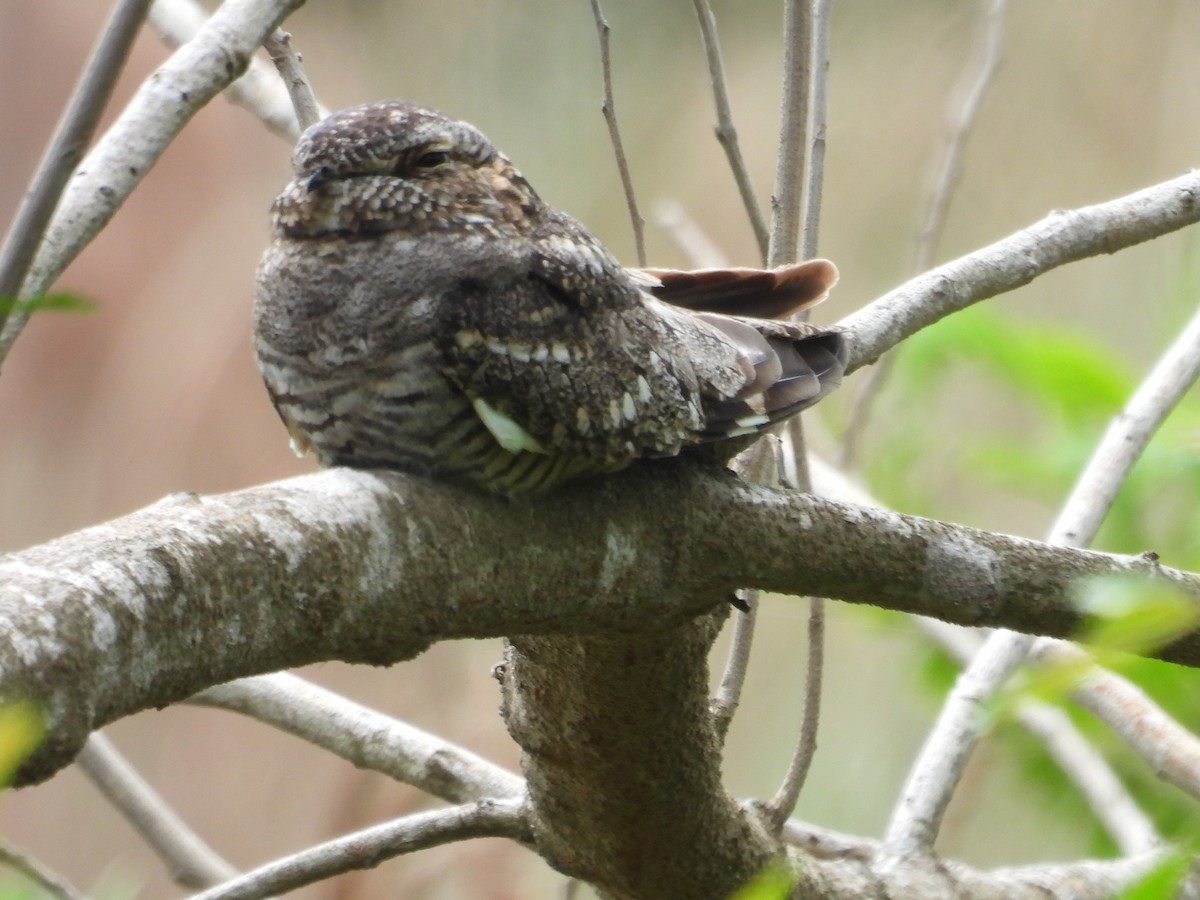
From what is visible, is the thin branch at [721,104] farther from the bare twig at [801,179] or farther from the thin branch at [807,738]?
the thin branch at [807,738]

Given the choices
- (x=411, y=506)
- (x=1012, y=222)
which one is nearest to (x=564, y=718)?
(x=411, y=506)

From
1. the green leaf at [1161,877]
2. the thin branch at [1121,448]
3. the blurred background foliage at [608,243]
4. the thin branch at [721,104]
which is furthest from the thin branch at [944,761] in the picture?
the blurred background foliage at [608,243]

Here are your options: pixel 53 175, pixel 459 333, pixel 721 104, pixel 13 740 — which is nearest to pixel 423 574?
pixel 459 333

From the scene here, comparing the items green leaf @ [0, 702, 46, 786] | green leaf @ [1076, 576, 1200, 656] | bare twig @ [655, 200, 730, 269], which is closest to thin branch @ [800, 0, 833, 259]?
bare twig @ [655, 200, 730, 269]

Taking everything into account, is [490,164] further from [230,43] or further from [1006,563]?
[1006,563]

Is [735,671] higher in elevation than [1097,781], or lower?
lower

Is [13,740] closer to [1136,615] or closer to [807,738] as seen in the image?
[1136,615]
